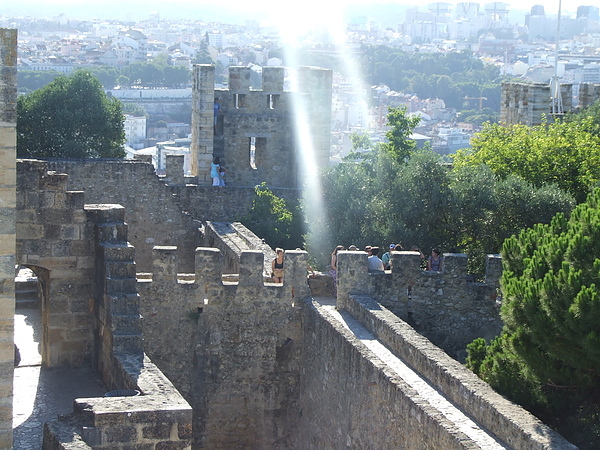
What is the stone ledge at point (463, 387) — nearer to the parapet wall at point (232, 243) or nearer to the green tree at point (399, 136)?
the parapet wall at point (232, 243)

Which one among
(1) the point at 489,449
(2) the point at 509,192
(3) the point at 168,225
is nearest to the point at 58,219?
(1) the point at 489,449

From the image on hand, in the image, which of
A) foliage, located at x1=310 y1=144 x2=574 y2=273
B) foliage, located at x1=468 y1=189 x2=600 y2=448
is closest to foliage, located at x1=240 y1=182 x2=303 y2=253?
foliage, located at x1=310 y1=144 x2=574 y2=273

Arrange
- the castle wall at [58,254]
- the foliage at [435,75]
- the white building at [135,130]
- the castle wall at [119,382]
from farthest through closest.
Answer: the foliage at [435,75], the white building at [135,130], the castle wall at [58,254], the castle wall at [119,382]

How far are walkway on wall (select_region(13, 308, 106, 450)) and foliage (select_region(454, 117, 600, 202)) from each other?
978 centimetres

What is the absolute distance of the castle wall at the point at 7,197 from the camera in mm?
10164

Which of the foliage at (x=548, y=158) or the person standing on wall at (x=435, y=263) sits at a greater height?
the foliage at (x=548, y=158)

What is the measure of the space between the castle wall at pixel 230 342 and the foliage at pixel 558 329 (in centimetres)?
431

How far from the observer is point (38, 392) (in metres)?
13.9

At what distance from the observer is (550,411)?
12984 millimetres

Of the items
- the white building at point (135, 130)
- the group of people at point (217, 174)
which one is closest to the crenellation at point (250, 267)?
the group of people at point (217, 174)

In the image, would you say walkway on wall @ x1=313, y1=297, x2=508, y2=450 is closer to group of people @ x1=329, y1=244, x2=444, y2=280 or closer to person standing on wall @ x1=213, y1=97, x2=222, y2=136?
group of people @ x1=329, y1=244, x2=444, y2=280

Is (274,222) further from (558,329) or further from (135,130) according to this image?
(135,130)

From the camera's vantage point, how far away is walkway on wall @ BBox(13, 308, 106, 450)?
1272 centimetres

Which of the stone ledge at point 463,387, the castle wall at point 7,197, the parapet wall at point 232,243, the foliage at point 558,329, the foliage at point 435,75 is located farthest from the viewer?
the foliage at point 435,75
